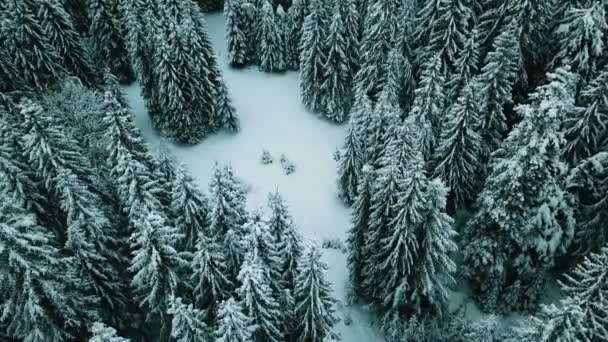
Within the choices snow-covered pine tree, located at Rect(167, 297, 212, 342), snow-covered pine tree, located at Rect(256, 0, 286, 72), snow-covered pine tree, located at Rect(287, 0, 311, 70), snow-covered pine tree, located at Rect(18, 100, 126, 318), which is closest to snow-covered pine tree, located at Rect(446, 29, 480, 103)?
snow-covered pine tree, located at Rect(287, 0, 311, 70)

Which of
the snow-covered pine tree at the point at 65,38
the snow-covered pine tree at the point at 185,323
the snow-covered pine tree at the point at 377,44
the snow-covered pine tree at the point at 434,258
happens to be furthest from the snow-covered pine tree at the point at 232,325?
the snow-covered pine tree at the point at 65,38

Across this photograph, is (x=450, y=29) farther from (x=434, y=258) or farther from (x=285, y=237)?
(x=285, y=237)

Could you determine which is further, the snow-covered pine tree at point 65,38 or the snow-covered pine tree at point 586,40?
the snow-covered pine tree at point 65,38

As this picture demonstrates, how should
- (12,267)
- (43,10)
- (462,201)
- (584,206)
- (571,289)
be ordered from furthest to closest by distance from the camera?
(43,10) → (462,201) → (584,206) → (12,267) → (571,289)

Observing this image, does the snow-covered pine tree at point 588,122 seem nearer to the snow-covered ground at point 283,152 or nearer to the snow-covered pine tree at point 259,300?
the snow-covered ground at point 283,152

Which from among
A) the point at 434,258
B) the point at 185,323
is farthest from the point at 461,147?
the point at 185,323

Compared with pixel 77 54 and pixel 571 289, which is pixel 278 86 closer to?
pixel 77 54

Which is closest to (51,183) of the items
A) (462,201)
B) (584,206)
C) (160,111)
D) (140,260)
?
(140,260)
